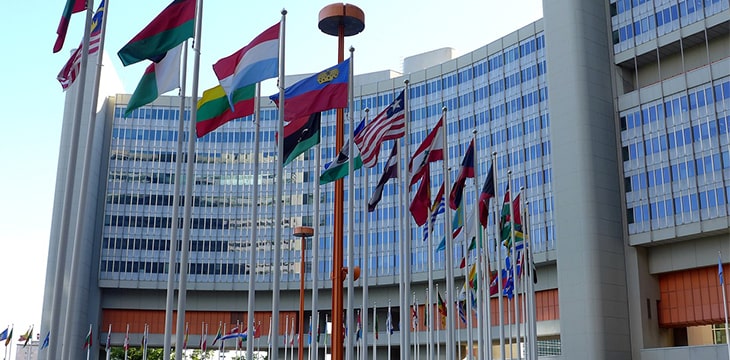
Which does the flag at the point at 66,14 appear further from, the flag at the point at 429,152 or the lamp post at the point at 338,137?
the flag at the point at 429,152

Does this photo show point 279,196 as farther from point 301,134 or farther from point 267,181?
point 267,181

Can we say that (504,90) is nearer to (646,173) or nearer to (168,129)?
(646,173)

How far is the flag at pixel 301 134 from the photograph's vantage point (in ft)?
79.4

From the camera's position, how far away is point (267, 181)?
342 ft

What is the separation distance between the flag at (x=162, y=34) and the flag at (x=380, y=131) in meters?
8.86

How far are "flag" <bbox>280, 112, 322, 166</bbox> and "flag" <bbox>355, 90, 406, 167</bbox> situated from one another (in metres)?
2.54

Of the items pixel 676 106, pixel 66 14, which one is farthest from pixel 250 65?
pixel 676 106

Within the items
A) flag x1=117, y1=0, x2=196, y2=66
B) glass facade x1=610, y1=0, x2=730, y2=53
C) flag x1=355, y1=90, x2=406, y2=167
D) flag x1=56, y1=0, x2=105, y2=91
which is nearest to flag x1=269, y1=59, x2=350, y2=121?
flag x1=355, y1=90, x2=406, y2=167

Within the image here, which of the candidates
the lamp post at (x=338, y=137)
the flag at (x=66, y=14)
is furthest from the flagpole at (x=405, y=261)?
the flag at (x=66, y=14)

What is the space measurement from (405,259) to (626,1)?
49.6 meters

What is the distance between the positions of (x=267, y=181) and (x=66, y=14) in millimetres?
86463

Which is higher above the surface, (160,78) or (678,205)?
(678,205)

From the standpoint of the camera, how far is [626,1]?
224 ft

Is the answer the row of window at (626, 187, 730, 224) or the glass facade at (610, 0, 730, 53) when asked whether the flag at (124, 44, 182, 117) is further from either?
the glass facade at (610, 0, 730, 53)
